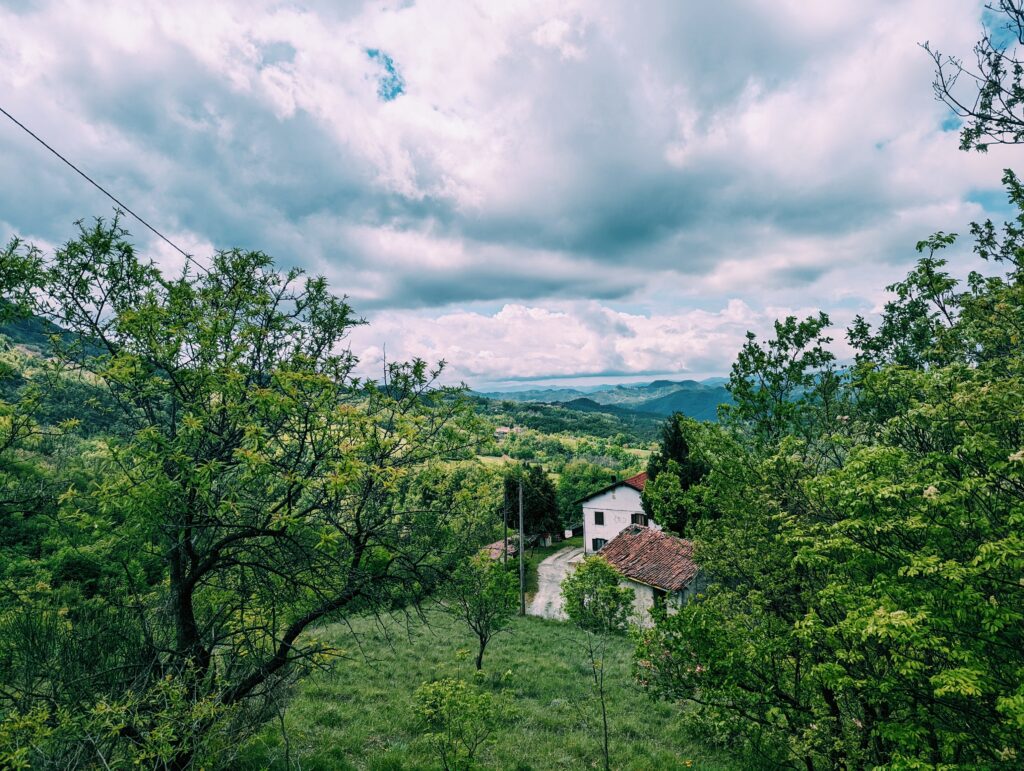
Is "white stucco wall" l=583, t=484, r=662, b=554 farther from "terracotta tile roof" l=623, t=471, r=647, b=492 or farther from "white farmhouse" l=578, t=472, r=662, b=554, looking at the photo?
"terracotta tile roof" l=623, t=471, r=647, b=492

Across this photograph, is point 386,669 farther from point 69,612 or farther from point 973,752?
point 973,752

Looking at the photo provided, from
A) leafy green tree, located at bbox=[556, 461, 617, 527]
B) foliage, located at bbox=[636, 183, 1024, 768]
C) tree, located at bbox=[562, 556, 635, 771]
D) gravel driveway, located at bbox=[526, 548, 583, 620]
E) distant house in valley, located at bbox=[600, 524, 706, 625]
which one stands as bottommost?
gravel driveway, located at bbox=[526, 548, 583, 620]

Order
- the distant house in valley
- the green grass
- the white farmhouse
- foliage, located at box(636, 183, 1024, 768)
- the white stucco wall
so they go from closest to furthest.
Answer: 1. foliage, located at box(636, 183, 1024, 768)
2. the green grass
3. the distant house in valley
4. the white farmhouse
5. the white stucco wall

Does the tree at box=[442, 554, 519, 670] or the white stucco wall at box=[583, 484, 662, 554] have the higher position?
the tree at box=[442, 554, 519, 670]

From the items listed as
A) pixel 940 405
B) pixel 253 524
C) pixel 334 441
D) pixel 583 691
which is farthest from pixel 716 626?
pixel 583 691

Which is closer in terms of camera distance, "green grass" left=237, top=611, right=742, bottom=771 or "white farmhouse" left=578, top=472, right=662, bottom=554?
"green grass" left=237, top=611, right=742, bottom=771

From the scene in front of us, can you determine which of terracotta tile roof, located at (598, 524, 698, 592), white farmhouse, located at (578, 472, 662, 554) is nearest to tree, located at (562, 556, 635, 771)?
terracotta tile roof, located at (598, 524, 698, 592)

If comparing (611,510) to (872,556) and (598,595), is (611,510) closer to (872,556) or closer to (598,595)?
(598,595)

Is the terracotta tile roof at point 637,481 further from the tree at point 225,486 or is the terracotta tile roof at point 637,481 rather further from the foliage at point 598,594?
the tree at point 225,486
